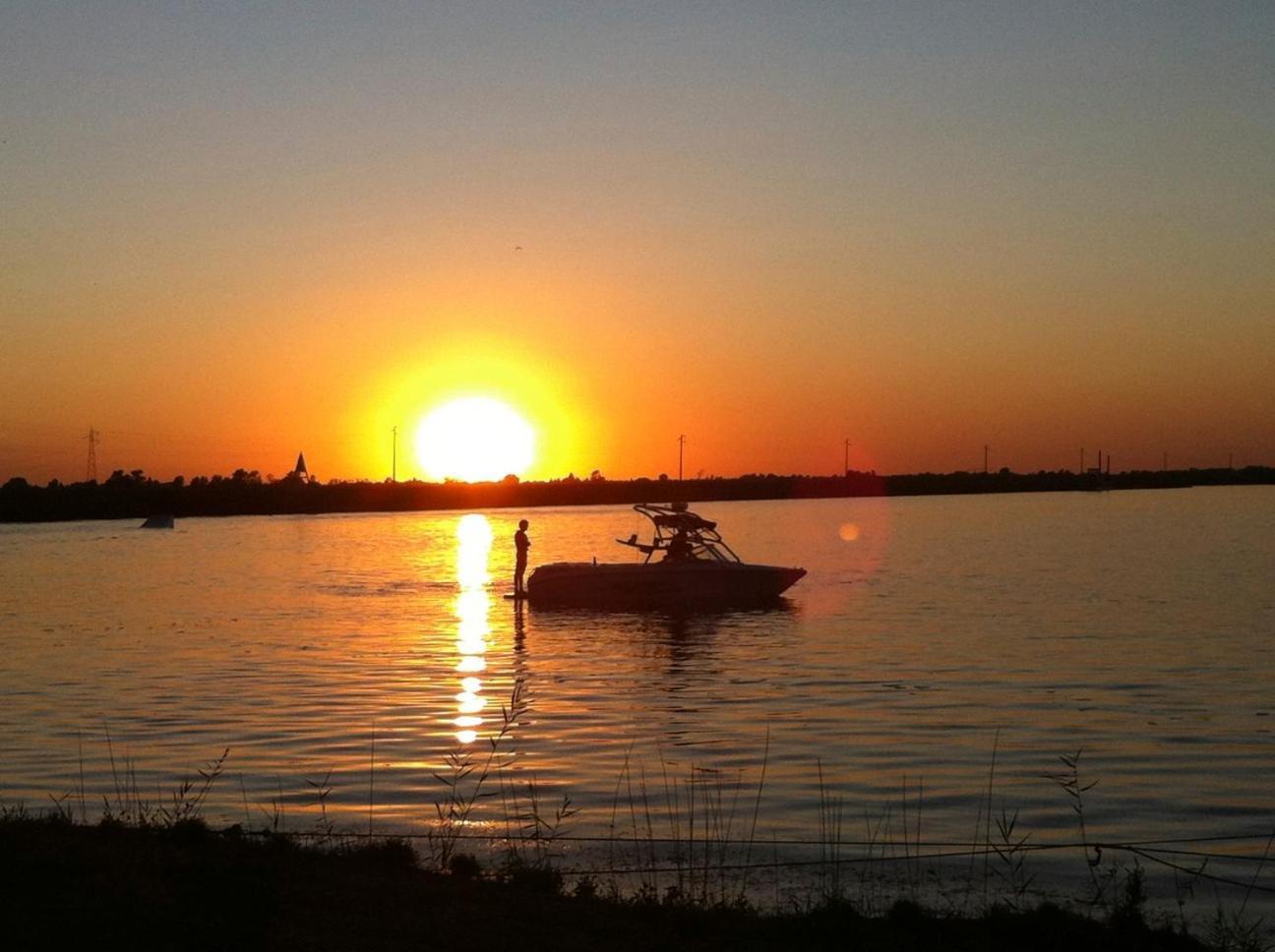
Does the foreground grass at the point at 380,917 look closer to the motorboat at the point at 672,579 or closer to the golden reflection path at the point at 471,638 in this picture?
the golden reflection path at the point at 471,638

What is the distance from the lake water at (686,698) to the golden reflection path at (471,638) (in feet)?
0.55

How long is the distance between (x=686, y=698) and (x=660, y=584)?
51.6ft

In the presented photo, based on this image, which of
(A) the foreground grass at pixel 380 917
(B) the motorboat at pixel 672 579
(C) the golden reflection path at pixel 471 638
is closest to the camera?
(A) the foreground grass at pixel 380 917

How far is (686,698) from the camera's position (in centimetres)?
2417

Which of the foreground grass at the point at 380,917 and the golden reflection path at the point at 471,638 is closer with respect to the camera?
the foreground grass at the point at 380,917

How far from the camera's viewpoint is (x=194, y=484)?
17688 centimetres

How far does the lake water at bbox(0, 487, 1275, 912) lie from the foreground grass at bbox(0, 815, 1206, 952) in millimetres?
3894

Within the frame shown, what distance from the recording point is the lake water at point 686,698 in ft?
51.9

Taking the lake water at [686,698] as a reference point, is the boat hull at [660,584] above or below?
above

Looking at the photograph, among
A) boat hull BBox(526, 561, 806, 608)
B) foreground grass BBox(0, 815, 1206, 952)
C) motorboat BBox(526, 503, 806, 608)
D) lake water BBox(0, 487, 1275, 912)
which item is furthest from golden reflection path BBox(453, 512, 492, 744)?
foreground grass BBox(0, 815, 1206, 952)

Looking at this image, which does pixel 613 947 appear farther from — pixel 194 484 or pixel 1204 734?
pixel 194 484

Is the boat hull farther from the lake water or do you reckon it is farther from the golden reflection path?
the golden reflection path

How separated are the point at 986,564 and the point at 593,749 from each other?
48197 mm

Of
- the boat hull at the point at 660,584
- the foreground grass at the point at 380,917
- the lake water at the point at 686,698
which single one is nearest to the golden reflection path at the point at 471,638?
the lake water at the point at 686,698
